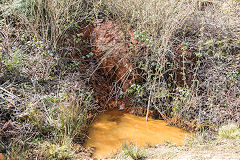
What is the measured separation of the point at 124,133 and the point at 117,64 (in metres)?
1.60

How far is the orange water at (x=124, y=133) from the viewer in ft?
11.9

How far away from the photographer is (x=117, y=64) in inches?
191

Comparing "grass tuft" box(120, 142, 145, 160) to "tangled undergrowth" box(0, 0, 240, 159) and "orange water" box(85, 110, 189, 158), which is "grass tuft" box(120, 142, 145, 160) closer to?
"orange water" box(85, 110, 189, 158)

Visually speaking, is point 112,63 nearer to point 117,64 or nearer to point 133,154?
point 117,64

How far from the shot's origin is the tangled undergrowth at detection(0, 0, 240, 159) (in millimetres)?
3771

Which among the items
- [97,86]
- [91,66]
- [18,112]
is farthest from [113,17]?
[18,112]

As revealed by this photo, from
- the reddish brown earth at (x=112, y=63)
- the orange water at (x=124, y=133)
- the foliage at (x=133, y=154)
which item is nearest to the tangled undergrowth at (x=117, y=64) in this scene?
the reddish brown earth at (x=112, y=63)

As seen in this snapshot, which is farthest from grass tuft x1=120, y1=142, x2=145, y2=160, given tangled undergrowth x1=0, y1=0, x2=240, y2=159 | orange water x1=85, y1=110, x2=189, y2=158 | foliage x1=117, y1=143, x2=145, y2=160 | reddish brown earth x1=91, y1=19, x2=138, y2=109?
reddish brown earth x1=91, y1=19, x2=138, y2=109

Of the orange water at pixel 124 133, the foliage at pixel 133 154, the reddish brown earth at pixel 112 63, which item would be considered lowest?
the orange water at pixel 124 133

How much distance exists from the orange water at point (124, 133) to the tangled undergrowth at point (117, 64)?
21cm

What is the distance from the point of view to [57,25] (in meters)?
4.71

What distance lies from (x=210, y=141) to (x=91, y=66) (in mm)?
2920

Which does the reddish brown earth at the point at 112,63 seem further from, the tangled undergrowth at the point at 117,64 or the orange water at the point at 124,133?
the orange water at the point at 124,133

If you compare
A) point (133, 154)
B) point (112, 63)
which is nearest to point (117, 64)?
point (112, 63)
